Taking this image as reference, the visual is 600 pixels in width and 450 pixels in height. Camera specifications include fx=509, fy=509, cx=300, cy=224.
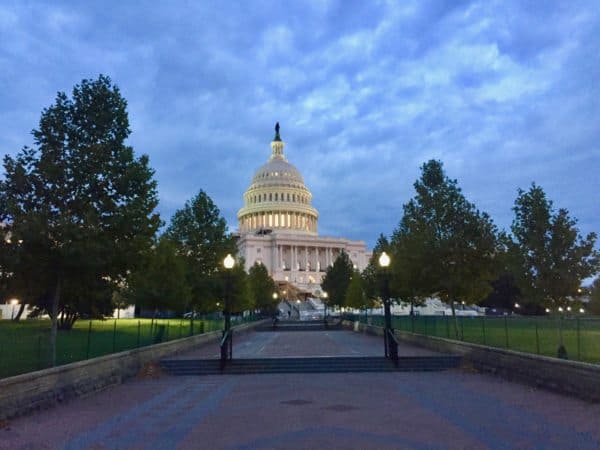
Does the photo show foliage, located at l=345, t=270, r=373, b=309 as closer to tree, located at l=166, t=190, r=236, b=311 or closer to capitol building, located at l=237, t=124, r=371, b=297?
tree, located at l=166, t=190, r=236, b=311

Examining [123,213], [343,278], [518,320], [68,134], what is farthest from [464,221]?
[343,278]

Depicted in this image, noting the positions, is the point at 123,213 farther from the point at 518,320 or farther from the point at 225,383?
the point at 518,320

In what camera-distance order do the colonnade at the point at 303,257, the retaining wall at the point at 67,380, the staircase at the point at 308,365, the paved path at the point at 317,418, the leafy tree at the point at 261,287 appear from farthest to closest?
the colonnade at the point at 303,257
the leafy tree at the point at 261,287
the staircase at the point at 308,365
the retaining wall at the point at 67,380
the paved path at the point at 317,418

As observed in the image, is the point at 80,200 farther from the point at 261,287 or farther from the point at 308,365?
the point at 261,287

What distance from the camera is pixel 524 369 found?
52.0 feet

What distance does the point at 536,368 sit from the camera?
596 inches

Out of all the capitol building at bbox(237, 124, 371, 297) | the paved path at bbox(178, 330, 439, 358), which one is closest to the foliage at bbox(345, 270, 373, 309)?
the paved path at bbox(178, 330, 439, 358)

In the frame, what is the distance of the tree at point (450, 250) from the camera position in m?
24.6

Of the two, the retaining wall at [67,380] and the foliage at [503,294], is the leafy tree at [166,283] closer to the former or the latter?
the retaining wall at [67,380]

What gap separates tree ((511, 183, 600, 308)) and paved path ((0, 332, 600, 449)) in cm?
432

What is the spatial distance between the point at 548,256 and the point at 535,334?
14.1 metres

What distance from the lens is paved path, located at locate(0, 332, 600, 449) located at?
919cm

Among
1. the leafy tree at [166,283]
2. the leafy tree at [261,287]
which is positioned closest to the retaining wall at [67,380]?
the leafy tree at [166,283]

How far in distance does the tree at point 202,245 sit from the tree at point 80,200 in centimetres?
1726
